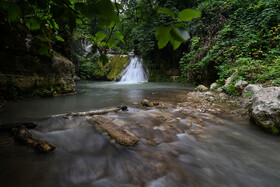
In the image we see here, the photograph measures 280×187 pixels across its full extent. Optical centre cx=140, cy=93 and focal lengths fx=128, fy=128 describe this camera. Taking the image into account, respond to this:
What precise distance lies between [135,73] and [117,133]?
12.4 meters

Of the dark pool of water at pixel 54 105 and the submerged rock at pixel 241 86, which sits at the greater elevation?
the submerged rock at pixel 241 86

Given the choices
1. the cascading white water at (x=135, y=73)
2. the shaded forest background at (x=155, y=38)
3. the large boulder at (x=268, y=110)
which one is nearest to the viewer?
the shaded forest background at (x=155, y=38)

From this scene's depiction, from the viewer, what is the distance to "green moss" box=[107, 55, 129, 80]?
14589 mm

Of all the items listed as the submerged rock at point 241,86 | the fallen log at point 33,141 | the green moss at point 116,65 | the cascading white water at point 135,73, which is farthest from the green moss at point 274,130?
the green moss at point 116,65

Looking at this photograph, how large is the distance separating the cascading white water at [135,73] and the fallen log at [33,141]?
11.7 meters

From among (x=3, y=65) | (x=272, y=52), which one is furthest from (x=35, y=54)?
(x=272, y=52)

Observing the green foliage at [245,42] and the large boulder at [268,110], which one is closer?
the large boulder at [268,110]

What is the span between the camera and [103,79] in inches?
591

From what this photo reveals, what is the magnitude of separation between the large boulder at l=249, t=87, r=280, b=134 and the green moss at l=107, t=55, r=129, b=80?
43.4 ft

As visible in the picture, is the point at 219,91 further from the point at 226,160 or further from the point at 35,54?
the point at 35,54

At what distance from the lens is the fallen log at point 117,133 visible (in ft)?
5.57

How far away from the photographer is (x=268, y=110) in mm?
1982

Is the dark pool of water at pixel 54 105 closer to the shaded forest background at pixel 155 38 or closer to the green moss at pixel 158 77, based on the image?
the shaded forest background at pixel 155 38

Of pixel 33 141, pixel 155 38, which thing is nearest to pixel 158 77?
pixel 155 38
